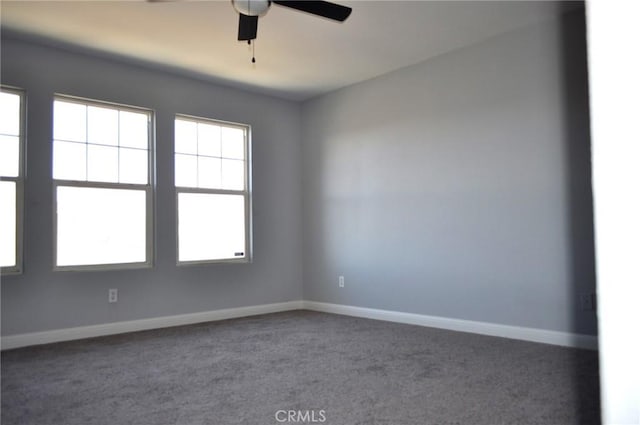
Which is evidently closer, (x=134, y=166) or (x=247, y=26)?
(x=247, y=26)

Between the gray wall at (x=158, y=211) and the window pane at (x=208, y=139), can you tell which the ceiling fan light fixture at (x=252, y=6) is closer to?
the gray wall at (x=158, y=211)

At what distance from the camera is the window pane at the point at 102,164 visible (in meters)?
4.11

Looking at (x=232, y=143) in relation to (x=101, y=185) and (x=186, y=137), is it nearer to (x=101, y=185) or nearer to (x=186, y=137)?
(x=186, y=137)

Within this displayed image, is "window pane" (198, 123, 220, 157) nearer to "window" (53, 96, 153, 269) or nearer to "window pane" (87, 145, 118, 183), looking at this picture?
"window" (53, 96, 153, 269)

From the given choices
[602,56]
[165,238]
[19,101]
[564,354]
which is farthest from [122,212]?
[602,56]

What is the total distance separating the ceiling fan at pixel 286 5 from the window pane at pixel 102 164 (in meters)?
2.09

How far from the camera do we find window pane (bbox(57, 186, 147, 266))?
3.95 metres

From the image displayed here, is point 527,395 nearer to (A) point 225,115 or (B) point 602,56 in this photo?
(B) point 602,56

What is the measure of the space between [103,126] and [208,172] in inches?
45.3

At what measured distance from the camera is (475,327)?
3.90 metres

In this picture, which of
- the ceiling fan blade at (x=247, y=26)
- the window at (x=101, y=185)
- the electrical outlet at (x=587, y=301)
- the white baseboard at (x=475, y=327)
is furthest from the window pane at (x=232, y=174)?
the electrical outlet at (x=587, y=301)

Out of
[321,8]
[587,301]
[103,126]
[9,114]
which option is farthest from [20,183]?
[587,301]

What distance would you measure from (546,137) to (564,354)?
1.67 m

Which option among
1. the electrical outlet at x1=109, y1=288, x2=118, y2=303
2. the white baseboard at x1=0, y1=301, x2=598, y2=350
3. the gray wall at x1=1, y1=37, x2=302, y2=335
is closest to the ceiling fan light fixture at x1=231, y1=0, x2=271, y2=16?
the gray wall at x1=1, y1=37, x2=302, y2=335
